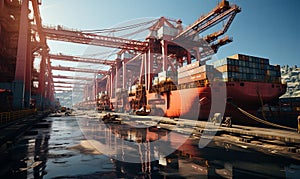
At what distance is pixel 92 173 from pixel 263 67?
24.0 m

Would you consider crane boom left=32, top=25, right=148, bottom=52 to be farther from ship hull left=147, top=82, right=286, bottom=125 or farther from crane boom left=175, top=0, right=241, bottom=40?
ship hull left=147, top=82, right=286, bottom=125

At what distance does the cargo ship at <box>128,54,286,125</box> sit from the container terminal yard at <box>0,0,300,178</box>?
0.12 metres

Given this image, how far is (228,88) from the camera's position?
18750 mm

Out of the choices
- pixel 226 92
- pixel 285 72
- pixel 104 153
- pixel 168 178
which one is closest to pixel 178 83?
pixel 226 92

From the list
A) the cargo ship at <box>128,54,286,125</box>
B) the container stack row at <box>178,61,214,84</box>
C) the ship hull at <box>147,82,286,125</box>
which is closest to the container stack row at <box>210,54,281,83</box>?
the cargo ship at <box>128,54,286,125</box>

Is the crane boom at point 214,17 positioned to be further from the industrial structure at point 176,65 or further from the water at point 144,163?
the water at point 144,163

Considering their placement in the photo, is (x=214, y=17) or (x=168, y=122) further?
(x=214, y=17)

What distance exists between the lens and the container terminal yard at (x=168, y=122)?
22.3ft

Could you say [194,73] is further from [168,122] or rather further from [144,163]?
→ [144,163]

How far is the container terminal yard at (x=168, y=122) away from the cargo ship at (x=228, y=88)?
4.7 inches

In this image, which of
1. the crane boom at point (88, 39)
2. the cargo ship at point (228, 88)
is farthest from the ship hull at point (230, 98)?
the crane boom at point (88, 39)

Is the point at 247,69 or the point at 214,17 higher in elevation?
the point at 214,17

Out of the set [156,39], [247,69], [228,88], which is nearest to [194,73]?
[228,88]

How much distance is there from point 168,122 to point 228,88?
7.71m
